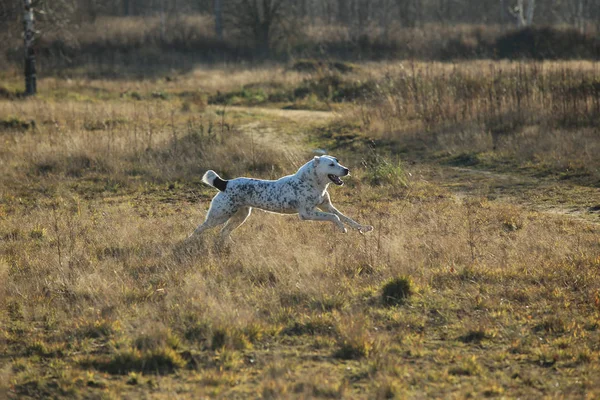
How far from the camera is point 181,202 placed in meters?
13.6

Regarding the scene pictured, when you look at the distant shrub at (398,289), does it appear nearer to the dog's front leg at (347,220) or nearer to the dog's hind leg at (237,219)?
the dog's front leg at (347,220)

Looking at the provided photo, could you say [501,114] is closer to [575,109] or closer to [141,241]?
[575,109]

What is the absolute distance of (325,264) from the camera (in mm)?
8844

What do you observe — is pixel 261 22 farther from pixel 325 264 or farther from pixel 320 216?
pixel 325 264

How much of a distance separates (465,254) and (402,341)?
8.90 ft

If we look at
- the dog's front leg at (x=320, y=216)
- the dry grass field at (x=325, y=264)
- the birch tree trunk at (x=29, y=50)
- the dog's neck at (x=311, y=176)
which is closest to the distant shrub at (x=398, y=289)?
the dry grass field at (x=325, y=264)

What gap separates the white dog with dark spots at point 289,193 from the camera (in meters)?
10.1

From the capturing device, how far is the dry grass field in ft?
20.6

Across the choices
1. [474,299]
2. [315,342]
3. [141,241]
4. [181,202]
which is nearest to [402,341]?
[315,342]

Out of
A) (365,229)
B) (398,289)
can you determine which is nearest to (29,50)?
(365,229)

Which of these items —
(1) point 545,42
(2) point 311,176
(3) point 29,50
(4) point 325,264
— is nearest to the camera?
(4) point 325,264

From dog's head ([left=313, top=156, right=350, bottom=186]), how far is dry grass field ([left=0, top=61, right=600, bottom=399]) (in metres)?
0.85

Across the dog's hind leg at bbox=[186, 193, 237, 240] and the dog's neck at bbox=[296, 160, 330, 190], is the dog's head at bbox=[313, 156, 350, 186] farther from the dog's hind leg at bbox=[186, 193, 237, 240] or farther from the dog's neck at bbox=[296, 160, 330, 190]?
the dog's hind leg at bbox=[186, 193, 237, 240]

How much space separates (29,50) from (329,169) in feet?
67.8
